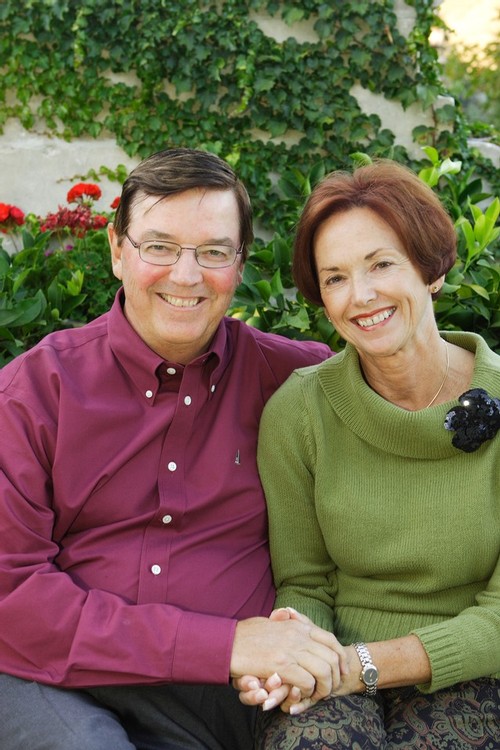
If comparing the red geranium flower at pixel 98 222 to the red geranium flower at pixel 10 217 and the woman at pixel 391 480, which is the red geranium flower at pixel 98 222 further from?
the woman at pixel 391 480

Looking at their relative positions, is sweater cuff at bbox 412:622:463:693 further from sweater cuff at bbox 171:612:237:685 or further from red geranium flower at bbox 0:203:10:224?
red geranium flower at bbox 0:203:10:224

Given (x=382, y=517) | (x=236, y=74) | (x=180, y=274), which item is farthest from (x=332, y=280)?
(x=236, y=74)

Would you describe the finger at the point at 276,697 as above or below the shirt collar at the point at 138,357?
below

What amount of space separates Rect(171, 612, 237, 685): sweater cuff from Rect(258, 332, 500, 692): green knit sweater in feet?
1.25

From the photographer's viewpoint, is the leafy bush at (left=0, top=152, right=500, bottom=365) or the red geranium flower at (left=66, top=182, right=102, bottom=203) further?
the red geranium flower at (left=66, top=182, right=102, bottom=203)

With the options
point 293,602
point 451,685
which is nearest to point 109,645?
point 293,602

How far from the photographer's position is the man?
2.17 meters

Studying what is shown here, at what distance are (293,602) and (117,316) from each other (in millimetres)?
951

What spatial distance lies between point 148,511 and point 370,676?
0.72 m

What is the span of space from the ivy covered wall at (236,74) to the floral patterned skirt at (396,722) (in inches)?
124

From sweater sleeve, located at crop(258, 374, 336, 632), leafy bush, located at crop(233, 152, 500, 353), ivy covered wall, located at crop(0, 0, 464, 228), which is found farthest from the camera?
ivy covered wall, located at crop(0, 0, 464, 228)

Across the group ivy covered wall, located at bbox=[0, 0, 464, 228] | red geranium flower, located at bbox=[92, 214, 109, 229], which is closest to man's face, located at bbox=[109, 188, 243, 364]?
red geranium flower, located at bbox=[92, 214, 109, 229]

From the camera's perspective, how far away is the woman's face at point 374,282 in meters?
2.45

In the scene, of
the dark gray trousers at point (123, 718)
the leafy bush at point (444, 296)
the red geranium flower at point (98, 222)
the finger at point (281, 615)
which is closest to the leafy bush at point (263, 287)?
the leafy bush at point (444, 296)
